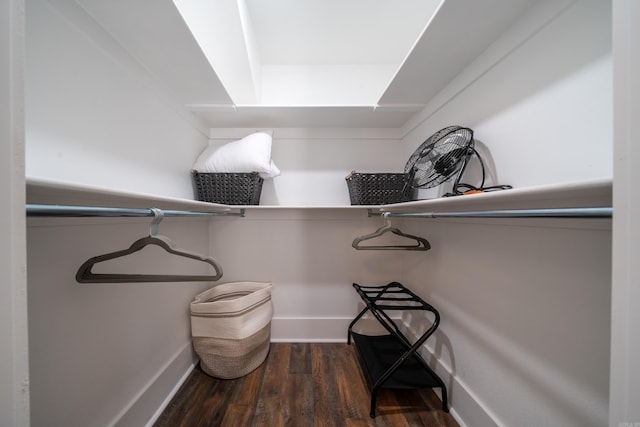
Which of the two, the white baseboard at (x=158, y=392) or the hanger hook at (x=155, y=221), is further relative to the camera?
the white baseboard at (x=158, y=392)

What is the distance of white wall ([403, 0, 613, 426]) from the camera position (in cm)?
52

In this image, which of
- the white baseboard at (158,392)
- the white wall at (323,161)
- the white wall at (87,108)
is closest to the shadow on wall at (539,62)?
the white wall at (323,161)

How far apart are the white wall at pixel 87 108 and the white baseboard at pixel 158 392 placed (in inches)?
34.1

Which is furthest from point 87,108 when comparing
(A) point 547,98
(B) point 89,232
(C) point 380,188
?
(A) point 547,98

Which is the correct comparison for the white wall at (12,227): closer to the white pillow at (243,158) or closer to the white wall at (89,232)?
the white wall at (89,232)

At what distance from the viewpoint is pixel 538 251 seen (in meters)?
0.64

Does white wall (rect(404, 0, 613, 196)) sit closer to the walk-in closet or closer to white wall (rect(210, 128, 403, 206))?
the walk-in closet

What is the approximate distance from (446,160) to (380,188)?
39cm

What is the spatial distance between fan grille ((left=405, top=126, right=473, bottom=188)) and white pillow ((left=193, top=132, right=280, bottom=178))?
2.73 ft

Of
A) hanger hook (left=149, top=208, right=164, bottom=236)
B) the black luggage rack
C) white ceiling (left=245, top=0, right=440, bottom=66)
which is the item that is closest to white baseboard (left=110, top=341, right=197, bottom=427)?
hanger hook (left=149, top=208, right=164, bottom=236)

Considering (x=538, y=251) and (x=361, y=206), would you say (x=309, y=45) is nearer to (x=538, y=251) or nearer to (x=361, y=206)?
(x=361, y=206)

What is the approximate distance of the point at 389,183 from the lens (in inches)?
46.7

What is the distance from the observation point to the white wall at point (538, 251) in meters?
0.52

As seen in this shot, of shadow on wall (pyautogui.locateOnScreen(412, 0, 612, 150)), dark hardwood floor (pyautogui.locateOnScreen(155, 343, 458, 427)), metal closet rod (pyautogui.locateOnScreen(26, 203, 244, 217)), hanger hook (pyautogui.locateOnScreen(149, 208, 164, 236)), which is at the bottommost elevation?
dark hardwood floor (pyautogui.locateOnScreen(155, 343, 458, 427))
